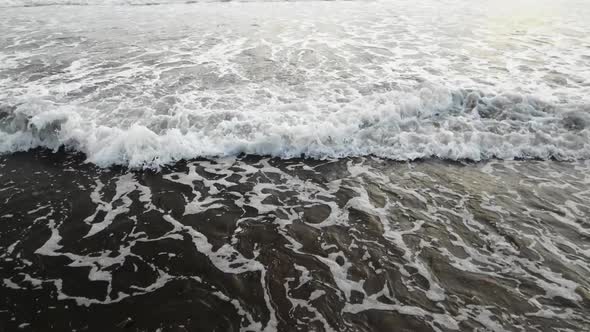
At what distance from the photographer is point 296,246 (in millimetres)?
4695

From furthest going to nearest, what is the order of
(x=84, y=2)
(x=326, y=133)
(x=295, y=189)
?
(x=84, y=2) → (x=326, y=133) → (x=295, y=189)

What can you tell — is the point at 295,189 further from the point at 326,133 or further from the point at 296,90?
the point at 296,90

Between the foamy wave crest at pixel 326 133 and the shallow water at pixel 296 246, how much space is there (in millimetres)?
432

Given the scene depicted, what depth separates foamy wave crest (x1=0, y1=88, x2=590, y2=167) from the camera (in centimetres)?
698

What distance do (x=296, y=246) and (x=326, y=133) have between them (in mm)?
3234

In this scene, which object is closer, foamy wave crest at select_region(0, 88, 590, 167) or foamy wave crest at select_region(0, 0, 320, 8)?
foamy wave crest at select_region(0, 88, 590, 167)

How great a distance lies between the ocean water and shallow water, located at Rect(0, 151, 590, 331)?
25 millimetres

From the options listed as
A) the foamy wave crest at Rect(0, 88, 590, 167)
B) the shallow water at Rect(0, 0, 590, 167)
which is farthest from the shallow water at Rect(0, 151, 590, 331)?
the shallow water at Rect(0, 0, 590, 167)

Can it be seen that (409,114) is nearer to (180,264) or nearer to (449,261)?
(449,261)

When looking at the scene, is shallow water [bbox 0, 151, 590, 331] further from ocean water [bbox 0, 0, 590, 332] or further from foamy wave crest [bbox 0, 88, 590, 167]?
foamy wave crest [bbox 0, 88, 590, 167]

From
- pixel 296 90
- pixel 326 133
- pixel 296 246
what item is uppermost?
pixel 296 90

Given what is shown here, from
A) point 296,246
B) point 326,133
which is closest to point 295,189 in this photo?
point 296,246

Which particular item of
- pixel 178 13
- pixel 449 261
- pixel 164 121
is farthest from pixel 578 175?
pixel 178 13

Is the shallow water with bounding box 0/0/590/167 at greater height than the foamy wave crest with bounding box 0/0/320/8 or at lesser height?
lesser
